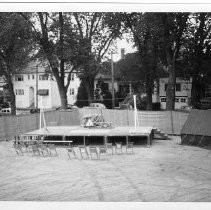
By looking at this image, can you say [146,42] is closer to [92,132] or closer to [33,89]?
[92,132]

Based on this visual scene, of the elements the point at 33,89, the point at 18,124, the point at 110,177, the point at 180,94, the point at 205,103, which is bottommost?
the point at 110,177

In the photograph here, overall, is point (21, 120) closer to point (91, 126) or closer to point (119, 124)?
point (91, 126)

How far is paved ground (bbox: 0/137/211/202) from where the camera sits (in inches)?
462

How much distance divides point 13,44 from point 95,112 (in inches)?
Result: 280

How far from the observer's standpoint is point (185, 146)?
19578 mm

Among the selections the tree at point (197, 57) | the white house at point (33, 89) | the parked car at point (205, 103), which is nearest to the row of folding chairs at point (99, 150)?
the tree at point (197, 57)

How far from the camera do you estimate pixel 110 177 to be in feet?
44.5

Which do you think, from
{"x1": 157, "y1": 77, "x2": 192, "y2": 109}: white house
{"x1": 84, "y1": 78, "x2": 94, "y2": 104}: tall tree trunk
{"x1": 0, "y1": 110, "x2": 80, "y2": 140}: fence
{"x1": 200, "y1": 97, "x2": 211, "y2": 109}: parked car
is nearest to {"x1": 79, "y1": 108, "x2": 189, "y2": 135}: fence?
{"x1": 0, "y1": 110, "x2": 80, "y2": 140}: fence

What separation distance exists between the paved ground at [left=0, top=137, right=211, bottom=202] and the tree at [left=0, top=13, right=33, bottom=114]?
9681 millimetres

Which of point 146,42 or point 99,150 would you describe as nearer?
point 99,150

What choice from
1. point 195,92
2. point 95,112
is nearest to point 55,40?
point 95,112

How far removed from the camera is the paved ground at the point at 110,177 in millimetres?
11742
